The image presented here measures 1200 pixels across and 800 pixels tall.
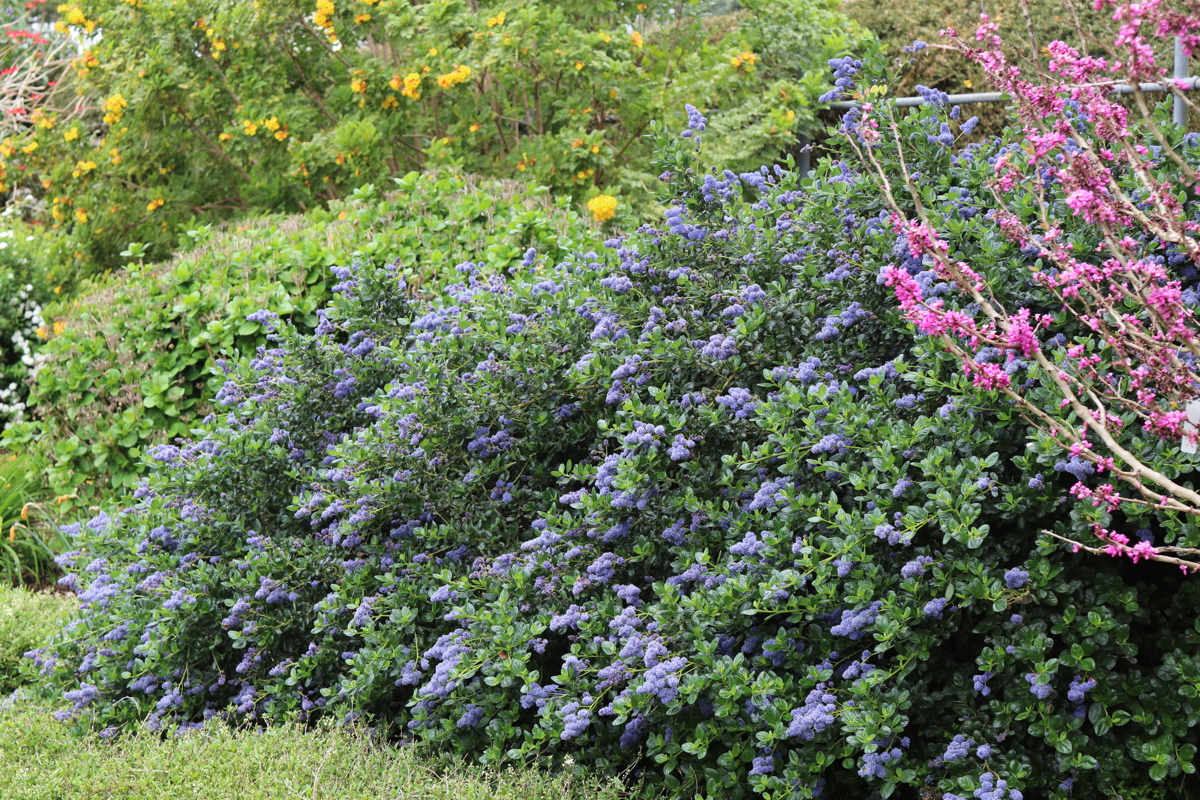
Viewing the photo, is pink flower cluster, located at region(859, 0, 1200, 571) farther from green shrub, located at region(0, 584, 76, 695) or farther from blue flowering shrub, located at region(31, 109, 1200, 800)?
green shrub, located at region(0, 584, 76, 695)

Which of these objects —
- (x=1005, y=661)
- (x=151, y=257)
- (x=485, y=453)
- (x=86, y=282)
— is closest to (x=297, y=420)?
(x=485, y=453)

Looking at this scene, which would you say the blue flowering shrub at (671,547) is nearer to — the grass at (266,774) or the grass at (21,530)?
the grass at (266,774)

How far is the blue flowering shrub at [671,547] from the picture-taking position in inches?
95.3

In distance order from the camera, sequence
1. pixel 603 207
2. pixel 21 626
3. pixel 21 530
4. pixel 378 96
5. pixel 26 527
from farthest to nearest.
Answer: pixel 378 96 < pixel 21 530 < pixel 26 527 < pixel 603 207 < pixel 21 626

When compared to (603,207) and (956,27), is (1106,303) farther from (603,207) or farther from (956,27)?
(956,27)

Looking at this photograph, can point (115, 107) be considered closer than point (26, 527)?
No

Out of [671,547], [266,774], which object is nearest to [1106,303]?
[671,547]

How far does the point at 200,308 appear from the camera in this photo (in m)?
5.29

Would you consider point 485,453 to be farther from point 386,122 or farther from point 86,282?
point 86,282

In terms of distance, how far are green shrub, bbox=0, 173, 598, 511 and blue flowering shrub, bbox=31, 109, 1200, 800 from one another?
0.99 metres

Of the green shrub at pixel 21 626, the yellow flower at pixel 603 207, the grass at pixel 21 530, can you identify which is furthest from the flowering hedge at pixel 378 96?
the green shrub at pixel 21 626

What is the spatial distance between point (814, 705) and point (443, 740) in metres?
1.04

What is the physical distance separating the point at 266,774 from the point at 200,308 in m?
3.01

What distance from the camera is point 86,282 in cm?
691
